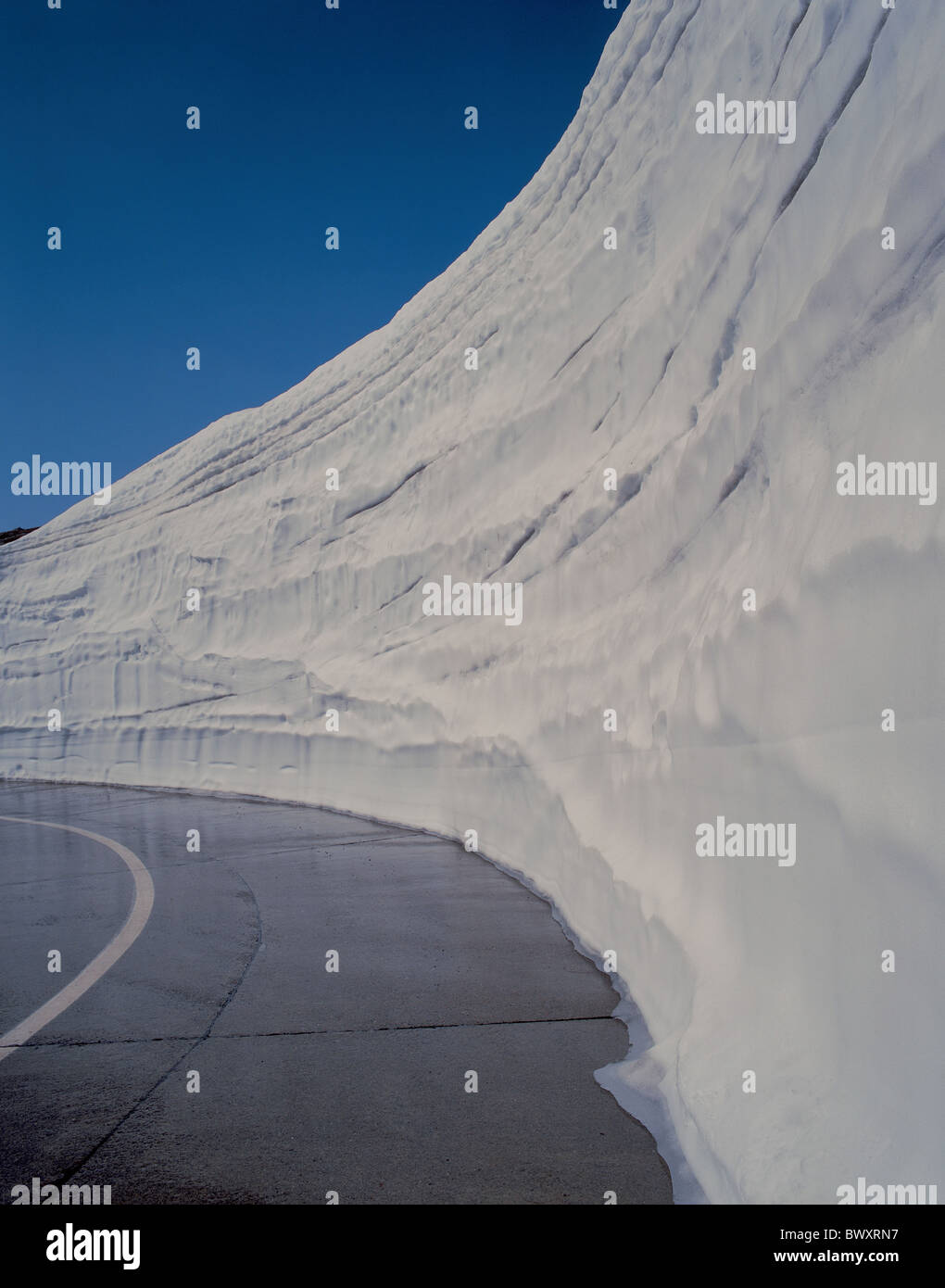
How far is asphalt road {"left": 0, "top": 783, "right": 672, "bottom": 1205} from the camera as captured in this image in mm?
3275

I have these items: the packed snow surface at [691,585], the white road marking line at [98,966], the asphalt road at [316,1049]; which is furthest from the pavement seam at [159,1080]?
the packed snow surface at [691,585]

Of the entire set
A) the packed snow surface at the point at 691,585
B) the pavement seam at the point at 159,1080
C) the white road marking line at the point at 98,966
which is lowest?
the white road marking line at the point at 98,966

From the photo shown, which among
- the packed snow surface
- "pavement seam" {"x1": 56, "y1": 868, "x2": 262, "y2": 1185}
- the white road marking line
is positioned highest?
the packed snow surface

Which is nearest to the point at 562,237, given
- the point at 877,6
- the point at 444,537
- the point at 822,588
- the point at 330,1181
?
the point at 444,537

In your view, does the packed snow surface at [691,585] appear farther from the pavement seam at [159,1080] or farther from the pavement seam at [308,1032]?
the pavement seam at [159,1080]

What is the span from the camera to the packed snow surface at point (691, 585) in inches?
120

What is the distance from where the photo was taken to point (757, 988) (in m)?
3.65

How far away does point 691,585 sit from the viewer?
6344mm

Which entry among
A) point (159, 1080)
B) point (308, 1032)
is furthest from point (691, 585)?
point (159, 1080)

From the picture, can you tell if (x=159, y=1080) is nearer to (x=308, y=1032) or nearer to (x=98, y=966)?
(x=308, y=1032)

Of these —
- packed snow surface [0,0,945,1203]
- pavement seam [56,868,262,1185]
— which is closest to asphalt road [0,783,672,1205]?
pavement seam [56,868,262,1185]

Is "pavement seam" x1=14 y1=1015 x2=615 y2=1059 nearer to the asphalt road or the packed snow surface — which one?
the asphalt road

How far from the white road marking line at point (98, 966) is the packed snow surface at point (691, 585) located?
279 centimetres

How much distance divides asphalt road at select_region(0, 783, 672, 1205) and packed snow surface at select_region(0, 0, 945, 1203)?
357 millimetres
